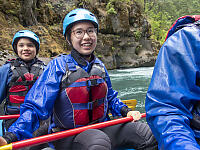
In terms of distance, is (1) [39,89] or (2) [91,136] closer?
(2) [91,136]

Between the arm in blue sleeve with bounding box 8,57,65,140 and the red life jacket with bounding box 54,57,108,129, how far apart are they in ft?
0.26

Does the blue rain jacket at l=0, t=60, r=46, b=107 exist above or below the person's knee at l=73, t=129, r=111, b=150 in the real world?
above

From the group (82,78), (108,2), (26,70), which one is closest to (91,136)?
(82,78)

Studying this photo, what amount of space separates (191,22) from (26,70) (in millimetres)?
2322

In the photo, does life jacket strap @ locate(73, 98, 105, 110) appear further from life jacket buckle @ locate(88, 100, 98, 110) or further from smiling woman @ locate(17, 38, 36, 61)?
smiling woman @ locate(17, 38, 36, 61)

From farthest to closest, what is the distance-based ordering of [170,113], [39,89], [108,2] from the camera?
[108,2] < [39,89] < [170,113]

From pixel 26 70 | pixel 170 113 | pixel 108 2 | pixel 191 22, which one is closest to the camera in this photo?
pixel 170 113

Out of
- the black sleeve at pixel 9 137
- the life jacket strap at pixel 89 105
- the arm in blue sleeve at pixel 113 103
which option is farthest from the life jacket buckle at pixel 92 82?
the black sleeve at pixel 9 137

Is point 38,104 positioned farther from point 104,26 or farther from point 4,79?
point 104,26

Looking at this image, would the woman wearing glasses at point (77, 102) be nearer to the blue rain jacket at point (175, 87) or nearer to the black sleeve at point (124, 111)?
the black sleeve at point (124, 111)

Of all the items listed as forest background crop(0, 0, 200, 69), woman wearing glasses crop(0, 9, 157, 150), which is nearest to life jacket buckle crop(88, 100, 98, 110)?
woman wearing glasses crop(0, 9, 157, 150)

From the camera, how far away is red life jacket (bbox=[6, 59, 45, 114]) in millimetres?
2229

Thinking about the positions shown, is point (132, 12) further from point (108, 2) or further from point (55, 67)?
point (55, 67)

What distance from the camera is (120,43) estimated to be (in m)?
15.2
